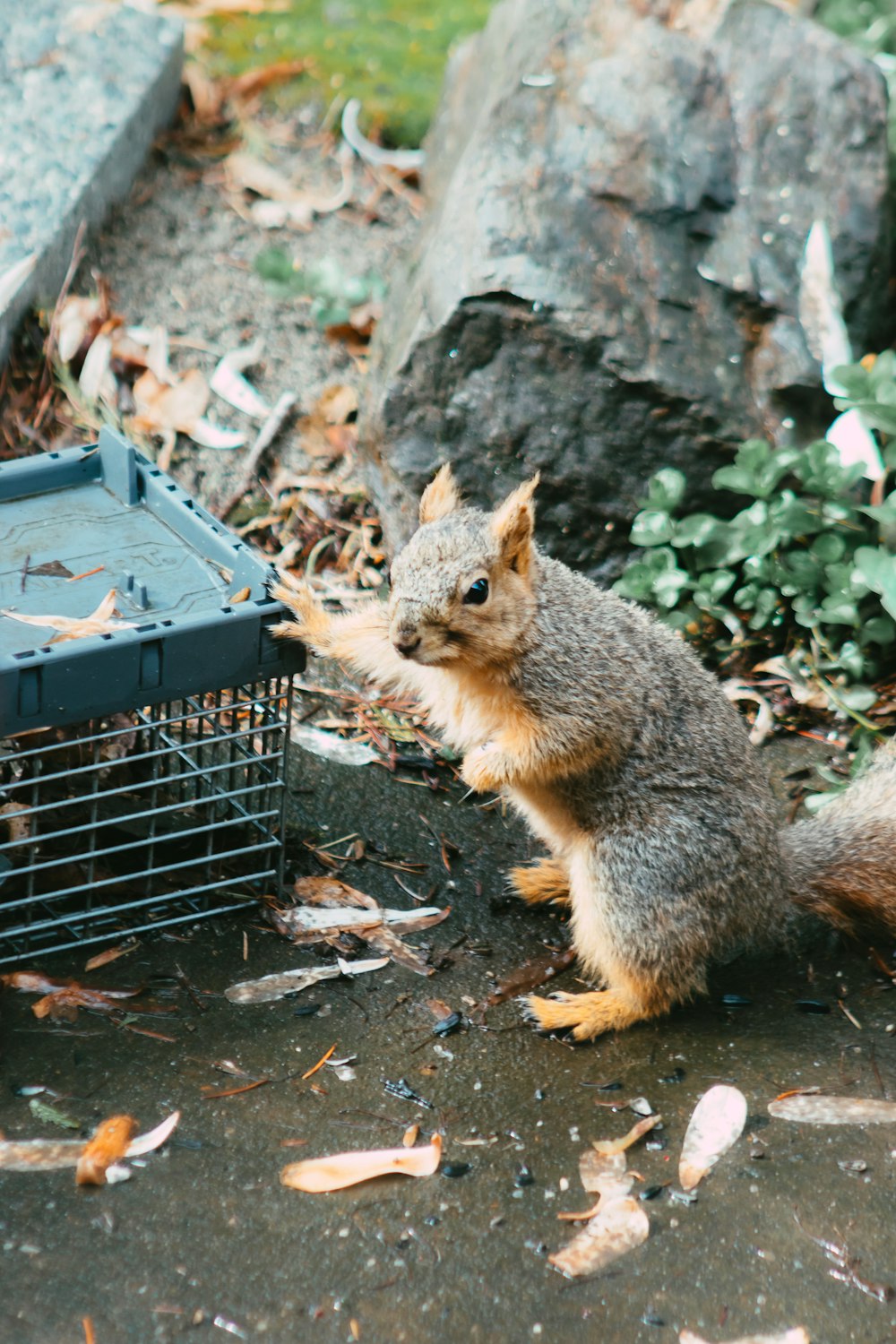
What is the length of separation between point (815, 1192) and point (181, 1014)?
132cm

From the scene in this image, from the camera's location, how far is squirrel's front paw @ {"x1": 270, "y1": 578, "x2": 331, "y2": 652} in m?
3.09

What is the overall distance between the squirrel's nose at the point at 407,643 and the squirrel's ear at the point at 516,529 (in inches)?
11.3

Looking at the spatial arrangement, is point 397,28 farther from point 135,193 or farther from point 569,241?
point 569,241

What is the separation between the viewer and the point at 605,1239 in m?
2.62

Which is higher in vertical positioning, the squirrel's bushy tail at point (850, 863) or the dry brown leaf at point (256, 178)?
the dry brown leaf at point (256, 178)

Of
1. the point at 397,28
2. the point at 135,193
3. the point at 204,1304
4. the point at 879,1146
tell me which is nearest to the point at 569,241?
the point at 135,193

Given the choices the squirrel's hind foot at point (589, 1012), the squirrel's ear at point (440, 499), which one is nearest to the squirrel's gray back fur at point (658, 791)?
the squirrel's hind foot at point (589, 1012)

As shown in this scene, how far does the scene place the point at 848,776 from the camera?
4.05 m

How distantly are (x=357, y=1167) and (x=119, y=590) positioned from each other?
50.3 inches

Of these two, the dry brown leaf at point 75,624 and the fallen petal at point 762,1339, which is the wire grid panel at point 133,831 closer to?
the dry brown leaf at point 75,624

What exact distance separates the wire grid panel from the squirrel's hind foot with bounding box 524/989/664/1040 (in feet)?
2.25

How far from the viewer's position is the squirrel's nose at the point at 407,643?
117 inches

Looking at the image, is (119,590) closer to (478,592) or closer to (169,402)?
(478,592)

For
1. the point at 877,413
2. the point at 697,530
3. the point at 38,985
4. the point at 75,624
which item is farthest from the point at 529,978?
the point at 877,413
